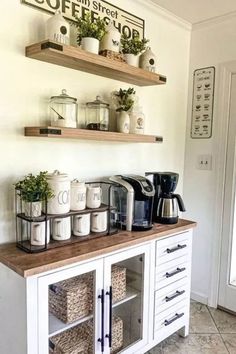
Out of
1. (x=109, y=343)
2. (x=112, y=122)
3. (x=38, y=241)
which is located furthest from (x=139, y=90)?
(x=109, y=343)

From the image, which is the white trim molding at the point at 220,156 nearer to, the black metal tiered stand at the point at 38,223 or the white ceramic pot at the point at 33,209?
the black metal tiered stand at the point at 38,223

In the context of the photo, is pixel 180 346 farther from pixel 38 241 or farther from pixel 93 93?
pixel 93 93

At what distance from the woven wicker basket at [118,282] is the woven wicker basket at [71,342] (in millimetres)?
250

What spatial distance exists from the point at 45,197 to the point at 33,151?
1.10ft

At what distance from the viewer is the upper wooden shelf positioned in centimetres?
155

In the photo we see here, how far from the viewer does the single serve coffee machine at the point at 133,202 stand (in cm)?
191

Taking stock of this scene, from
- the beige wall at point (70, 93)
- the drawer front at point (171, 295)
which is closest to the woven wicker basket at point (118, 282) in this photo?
the drawer front at point (171, 295)

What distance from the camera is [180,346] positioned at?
2.10m

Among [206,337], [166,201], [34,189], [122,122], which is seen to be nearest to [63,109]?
[122,122]

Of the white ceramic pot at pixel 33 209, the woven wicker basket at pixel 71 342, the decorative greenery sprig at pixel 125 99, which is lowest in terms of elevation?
the woven wicker basket at pixel 71 342

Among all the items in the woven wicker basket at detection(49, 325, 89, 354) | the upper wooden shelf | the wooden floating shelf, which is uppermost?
the upper wooden shelf

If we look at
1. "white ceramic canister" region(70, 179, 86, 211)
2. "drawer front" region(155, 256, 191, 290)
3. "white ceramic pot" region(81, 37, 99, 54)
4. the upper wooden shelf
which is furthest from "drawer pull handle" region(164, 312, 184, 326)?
"white ceramic pot" region(81, 37, 99, 54)

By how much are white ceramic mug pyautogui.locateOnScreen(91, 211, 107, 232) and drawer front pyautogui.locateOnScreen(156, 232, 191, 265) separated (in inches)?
14.3

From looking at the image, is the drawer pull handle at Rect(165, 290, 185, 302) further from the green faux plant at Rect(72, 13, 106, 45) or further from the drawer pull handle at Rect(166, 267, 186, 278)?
the green faux plant at Rect(72, 13, 106, 45)
